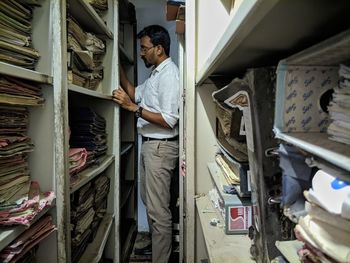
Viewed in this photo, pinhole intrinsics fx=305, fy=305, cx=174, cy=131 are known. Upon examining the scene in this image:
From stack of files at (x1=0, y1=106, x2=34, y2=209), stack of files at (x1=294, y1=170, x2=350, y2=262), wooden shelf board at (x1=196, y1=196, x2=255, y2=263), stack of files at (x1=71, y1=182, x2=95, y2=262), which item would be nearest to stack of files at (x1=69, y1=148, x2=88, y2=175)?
stack of files at (x1=71, y1=182, x2=95, y2=262)

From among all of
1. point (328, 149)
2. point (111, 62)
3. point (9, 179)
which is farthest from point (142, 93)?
point (328, 149)

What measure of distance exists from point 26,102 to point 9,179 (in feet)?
0.74

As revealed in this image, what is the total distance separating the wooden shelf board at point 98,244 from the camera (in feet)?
4.75

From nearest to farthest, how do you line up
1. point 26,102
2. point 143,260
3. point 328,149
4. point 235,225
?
point 328,149
point 26,102
point 235,225
point 143,260

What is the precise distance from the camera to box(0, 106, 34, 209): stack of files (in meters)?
0.84

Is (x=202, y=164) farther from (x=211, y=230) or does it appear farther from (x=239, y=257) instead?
(x=239, y=257)

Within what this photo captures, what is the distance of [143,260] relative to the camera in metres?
2.45

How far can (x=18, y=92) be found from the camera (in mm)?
857

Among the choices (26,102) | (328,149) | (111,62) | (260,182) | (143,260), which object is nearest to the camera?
(328,149)

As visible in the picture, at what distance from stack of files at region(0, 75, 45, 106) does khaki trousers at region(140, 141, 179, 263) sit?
1.34 m

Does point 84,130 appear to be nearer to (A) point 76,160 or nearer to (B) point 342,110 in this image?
(A) point 76,160

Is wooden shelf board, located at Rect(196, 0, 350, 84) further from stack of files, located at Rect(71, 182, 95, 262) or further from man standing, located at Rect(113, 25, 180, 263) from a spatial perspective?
man standing, located at Rect(113, 25, 180, 263)

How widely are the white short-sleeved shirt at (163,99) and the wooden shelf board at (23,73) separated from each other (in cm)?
125

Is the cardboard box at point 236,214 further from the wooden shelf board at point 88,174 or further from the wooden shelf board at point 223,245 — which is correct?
the wooden shelf board at point 88,174
